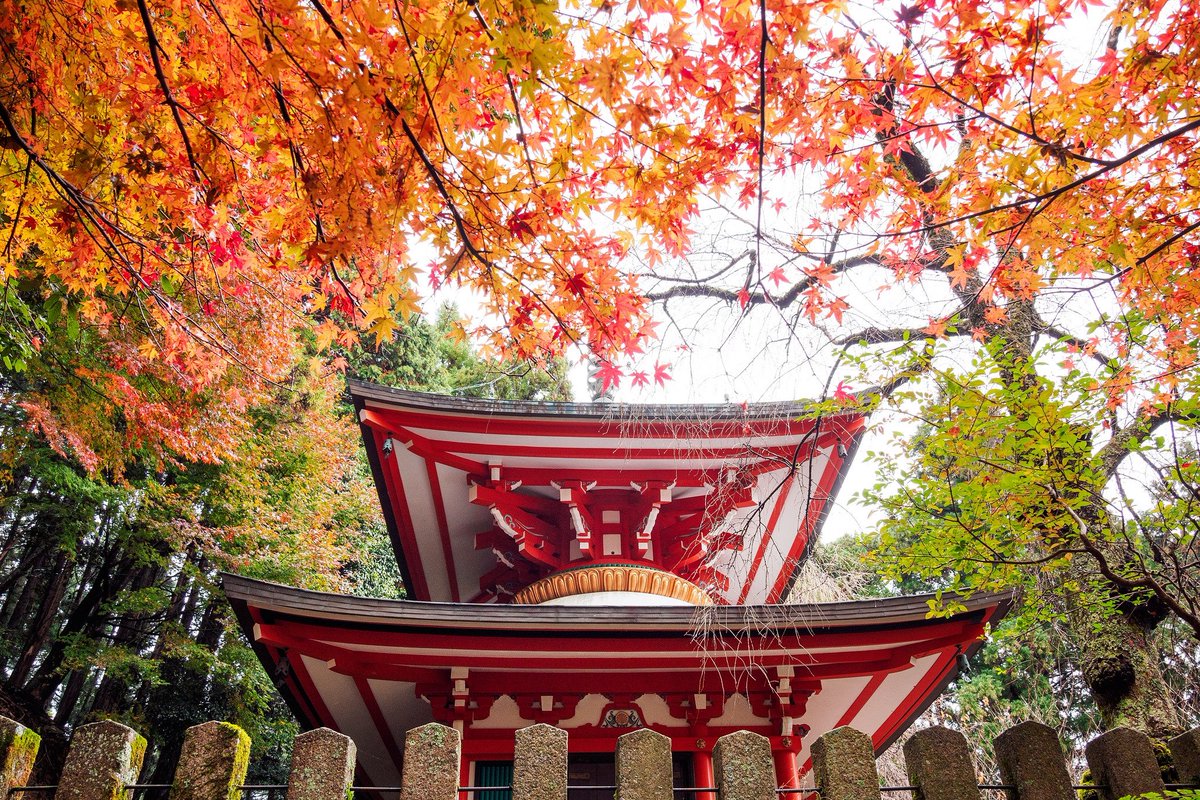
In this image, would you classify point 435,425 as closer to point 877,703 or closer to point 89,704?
point 877,703

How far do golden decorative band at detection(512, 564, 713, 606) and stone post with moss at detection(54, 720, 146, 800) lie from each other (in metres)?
3.95

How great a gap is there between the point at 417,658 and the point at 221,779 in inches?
109

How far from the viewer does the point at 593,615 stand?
4621mm

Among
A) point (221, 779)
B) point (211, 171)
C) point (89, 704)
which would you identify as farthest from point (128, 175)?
point (89, 704)

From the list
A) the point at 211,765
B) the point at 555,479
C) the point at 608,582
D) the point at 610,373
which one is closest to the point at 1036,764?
the point at 610,373

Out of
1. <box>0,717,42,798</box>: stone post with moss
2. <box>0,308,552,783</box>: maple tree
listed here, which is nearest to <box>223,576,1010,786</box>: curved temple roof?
<box>0,717,42,798</box>: stone post with moss

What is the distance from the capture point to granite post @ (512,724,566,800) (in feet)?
7.21

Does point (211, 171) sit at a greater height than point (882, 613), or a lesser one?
greater

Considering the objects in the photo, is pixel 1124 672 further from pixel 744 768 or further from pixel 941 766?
pixel 744 768

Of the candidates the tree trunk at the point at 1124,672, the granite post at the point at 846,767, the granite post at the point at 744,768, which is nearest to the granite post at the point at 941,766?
the granite post at the point at 846,767

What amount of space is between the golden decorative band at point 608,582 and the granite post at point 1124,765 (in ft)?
12.1

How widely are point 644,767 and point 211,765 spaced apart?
1.30 metres

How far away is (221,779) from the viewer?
2166 mm

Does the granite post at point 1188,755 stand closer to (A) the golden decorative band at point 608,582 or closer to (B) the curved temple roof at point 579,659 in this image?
(B) the curved temple roof at point 579,659
